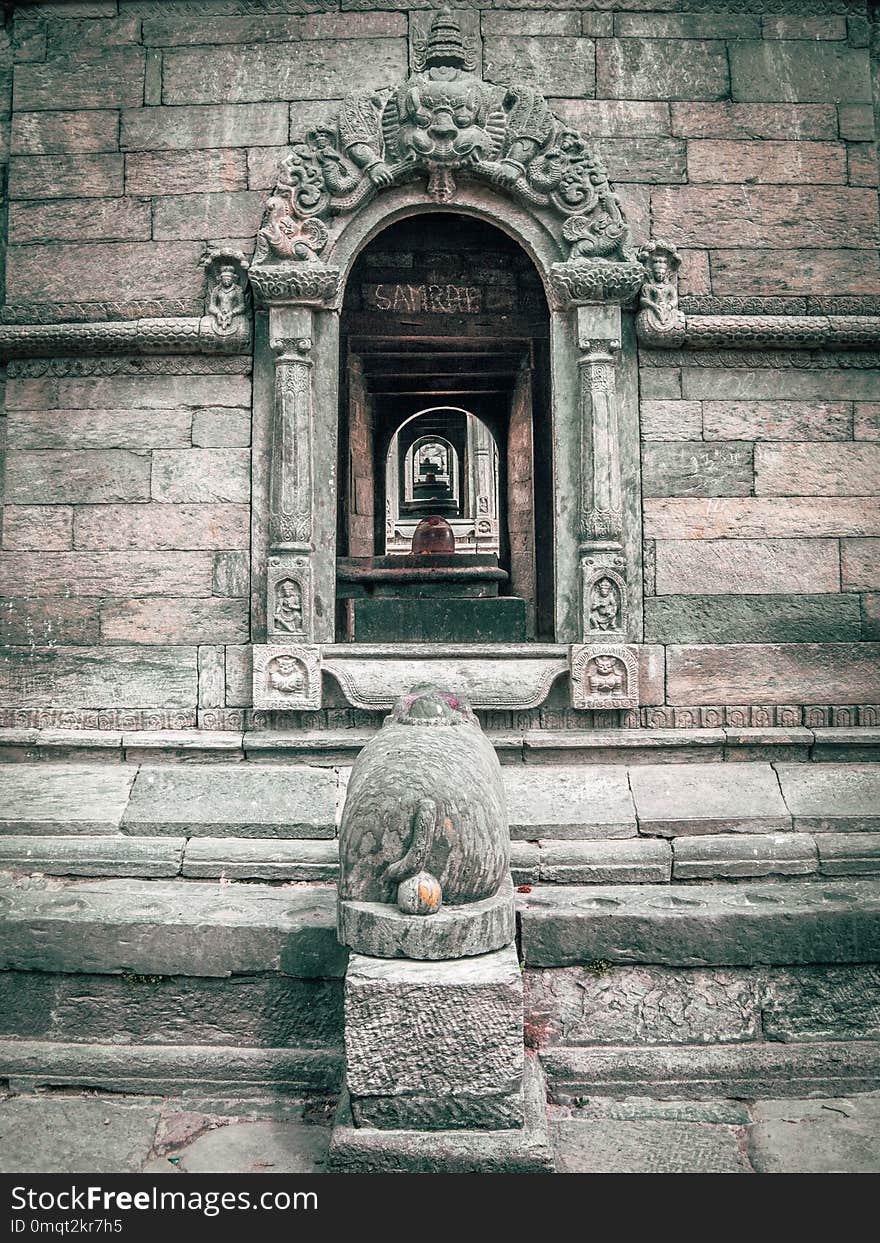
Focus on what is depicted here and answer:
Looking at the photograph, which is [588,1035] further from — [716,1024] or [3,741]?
[3,741]

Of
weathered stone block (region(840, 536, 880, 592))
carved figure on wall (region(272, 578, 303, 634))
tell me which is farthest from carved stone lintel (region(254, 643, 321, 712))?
weathered stone block (region(840, 536, 880, 592))

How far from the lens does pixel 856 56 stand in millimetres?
5449

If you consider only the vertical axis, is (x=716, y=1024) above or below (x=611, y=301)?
below

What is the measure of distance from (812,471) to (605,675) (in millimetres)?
1599

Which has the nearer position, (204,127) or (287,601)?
(287,601)

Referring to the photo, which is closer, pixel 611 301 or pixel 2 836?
pixel 2 836

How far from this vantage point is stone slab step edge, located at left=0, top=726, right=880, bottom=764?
16.6ft

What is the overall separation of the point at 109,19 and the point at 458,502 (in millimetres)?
11781

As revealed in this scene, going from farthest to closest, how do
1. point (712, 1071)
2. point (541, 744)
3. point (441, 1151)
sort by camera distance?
point (541, 744) → point (712, 1071) → point (441, 1151)

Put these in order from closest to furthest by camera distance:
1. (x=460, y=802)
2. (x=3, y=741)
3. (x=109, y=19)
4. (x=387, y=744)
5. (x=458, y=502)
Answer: (x=460, y=802) → (x=387, y=744) → (x=3, y=741) → (x=109, y=19) → (x=458, y=502)

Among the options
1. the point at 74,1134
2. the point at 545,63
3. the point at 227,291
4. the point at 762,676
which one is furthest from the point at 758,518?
the point at 74,1134

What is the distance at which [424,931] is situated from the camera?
3.15m

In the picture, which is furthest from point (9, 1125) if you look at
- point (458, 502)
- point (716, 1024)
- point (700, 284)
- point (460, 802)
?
point (458, 502)

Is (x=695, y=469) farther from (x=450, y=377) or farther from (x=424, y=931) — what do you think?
(x=450, y=377)
